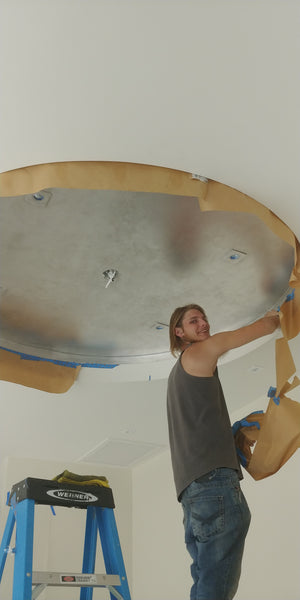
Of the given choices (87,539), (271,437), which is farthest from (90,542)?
(271,437)

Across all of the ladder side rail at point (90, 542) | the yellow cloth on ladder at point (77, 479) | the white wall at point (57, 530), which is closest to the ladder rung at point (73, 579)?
the ladder side rail at point (90, 542)

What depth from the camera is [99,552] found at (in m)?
5.57

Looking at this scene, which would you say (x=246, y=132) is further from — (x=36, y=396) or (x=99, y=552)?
(x=99, y=552)

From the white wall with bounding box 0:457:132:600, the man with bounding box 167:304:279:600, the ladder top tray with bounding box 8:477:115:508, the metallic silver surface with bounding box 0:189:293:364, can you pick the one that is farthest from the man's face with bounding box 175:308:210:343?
the white wall with bounding box 0:457:132:600

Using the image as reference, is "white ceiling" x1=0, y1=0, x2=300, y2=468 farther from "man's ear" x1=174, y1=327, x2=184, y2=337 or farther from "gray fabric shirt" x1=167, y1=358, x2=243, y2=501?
"gray fabric shirt" x1=167, y1=358, x2=243, y2=501

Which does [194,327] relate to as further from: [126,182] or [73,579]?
[73,579]

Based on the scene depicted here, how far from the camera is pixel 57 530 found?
5559mm

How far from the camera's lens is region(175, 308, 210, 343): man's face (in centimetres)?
238

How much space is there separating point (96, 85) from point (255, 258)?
1507 millimetres

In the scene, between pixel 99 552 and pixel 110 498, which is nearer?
pixel 110 498

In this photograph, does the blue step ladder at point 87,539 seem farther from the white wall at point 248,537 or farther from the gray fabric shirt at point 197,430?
the white wall at point 248,537

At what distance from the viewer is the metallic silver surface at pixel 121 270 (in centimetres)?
263

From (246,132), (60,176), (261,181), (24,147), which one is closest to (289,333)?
(261,181)

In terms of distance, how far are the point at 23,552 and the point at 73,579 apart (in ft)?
0.87
